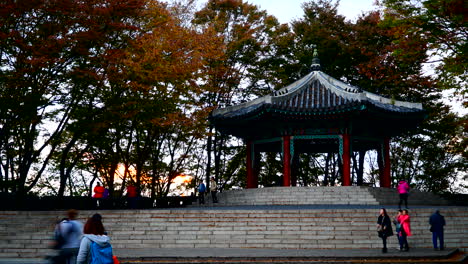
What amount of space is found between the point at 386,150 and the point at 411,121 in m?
2.26

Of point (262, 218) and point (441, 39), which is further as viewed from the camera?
point (262, 218)

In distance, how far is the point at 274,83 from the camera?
36.8 m

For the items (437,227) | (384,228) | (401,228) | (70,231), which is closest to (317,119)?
(437,227)

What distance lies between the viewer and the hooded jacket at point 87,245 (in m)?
5.92

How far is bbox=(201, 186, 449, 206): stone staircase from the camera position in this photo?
77.7 feet

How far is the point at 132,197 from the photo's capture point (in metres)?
24.2

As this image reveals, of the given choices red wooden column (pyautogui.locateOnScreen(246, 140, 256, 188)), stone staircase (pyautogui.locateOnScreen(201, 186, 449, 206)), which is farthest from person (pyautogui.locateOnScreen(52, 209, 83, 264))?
red wooden column (pyautogui.locateOnScreen(246, 140, 256, 188))

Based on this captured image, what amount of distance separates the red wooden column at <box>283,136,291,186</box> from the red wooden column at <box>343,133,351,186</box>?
2.94 meters

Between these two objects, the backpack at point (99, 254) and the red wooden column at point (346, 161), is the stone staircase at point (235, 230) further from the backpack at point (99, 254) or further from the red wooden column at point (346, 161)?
the backpack at point (99, 254)

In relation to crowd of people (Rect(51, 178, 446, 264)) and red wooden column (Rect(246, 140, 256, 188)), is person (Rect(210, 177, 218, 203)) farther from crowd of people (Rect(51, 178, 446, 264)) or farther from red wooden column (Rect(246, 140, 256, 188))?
crowd of people (Rect(51, 178, 446, 264))

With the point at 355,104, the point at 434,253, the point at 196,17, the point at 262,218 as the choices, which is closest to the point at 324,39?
the point at 196,17

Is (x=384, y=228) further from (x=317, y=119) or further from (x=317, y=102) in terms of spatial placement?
(x=317, y=102)

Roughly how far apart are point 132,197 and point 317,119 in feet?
34.5

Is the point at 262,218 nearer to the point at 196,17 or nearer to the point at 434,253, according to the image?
the point at 434,253
